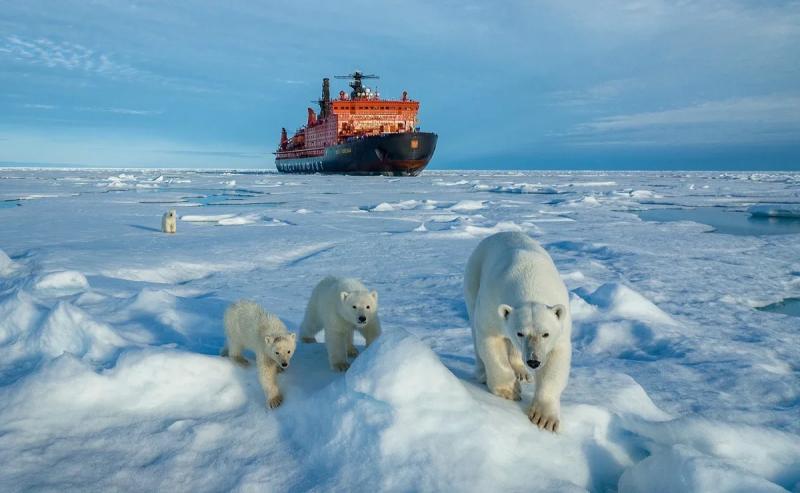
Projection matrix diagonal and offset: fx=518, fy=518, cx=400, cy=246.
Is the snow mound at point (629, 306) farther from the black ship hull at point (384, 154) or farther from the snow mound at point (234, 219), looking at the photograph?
the black ship hull at point (384, 154)

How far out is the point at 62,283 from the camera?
4719mm

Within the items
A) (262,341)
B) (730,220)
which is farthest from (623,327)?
(730,220)

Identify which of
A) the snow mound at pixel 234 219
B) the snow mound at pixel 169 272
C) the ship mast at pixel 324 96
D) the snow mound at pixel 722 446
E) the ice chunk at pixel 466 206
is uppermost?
the ship mast at pixel 324 96

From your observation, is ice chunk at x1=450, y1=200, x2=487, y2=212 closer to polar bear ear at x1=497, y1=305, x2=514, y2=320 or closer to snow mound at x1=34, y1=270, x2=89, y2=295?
snow mound at x1=34, y1=270, x2=89, y2=295

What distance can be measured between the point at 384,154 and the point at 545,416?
37.6m

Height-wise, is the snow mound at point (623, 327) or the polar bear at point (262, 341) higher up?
the polar bear at point (262, 341)

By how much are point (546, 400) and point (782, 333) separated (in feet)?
9.30

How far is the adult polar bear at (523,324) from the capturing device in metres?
2.17

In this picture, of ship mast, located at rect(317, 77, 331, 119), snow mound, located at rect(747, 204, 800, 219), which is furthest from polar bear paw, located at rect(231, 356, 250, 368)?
ship mast, located at rect(317, 77, 331, 119)

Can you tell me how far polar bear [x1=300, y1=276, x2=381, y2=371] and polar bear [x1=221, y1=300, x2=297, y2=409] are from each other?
11.8 inches

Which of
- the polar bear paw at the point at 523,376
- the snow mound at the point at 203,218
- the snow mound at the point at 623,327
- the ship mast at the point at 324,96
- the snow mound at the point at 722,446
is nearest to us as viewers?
the snow mound at the point at 722,446

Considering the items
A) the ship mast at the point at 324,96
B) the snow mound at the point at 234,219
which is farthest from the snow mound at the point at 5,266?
the ship mast at the point at 324,96

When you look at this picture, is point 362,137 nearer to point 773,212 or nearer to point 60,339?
point 773,212

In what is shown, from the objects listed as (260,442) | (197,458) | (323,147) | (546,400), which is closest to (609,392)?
(546,400)
